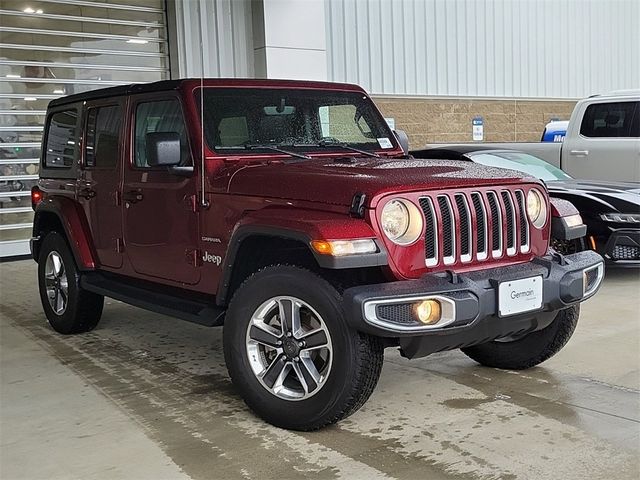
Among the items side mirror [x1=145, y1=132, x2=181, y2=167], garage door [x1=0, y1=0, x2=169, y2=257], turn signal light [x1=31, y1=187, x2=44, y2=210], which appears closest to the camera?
side mirror [x1=145, y1=132, x2=181, y2=167]

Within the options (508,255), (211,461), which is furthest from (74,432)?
(508,255)

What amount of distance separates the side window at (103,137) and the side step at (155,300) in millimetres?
805

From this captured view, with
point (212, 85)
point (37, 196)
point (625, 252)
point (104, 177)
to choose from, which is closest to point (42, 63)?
point (37, 196)

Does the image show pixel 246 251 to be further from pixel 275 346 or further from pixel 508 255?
pixel 508 255

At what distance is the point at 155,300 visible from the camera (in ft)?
14.9

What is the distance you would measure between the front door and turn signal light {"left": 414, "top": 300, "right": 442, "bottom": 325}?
1560 millimetres

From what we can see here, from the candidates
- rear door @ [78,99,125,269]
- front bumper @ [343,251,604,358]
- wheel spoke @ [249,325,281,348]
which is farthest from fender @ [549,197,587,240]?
rear door @ [78,99,125,269]

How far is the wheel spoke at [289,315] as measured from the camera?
11.8ft

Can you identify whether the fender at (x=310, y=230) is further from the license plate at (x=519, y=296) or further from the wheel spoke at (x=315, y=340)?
the license plate at (x=519, y=296)

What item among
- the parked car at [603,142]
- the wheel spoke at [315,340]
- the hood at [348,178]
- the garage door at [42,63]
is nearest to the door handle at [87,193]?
the hood at [348,178]

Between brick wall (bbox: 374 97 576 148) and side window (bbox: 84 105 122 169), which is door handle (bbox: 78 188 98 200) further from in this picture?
brick wall (bbox: 374 97 576 148)

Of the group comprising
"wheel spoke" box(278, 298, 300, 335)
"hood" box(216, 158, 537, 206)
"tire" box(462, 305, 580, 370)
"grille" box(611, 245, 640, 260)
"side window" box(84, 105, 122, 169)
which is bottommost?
"tire" box(462, 305, 580, 370)

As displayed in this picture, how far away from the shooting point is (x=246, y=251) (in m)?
3.91

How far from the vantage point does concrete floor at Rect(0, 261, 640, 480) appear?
3262 millimetres
